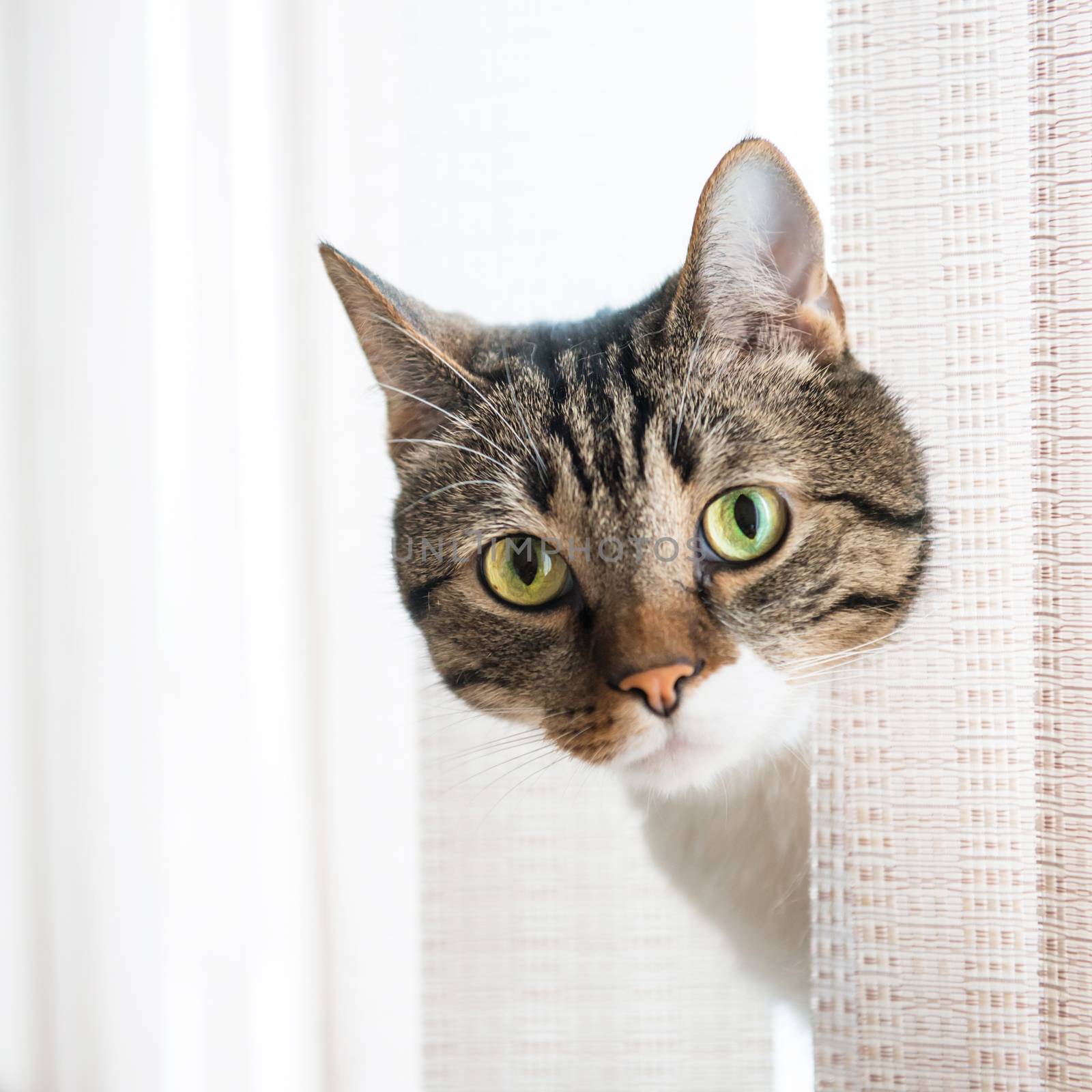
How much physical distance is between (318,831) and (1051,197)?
0.94 meters

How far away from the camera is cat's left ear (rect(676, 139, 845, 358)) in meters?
0.56

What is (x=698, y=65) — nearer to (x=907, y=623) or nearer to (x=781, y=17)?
(x=781, y=17)

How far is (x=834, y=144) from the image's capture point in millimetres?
579

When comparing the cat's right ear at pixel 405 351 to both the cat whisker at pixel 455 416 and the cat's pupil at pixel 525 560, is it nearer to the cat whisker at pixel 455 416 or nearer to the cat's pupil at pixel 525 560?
the cat whisker at pixel 455 416

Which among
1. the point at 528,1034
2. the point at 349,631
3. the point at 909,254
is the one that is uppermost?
the point at 909,254

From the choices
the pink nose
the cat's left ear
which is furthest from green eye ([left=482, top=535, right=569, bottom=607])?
the cat's left ear

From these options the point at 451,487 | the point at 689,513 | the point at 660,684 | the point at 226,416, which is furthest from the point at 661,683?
the point at 226,416

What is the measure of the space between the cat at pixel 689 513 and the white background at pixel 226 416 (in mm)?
185

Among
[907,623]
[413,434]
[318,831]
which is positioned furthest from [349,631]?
[907,623]

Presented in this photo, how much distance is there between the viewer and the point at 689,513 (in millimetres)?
591

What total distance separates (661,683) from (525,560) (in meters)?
0.15

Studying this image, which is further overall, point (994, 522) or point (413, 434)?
point (413, 434)

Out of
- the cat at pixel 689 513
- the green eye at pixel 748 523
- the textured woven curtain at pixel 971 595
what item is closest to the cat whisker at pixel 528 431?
the cat at pixel 689 513

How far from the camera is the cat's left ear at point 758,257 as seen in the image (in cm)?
56
